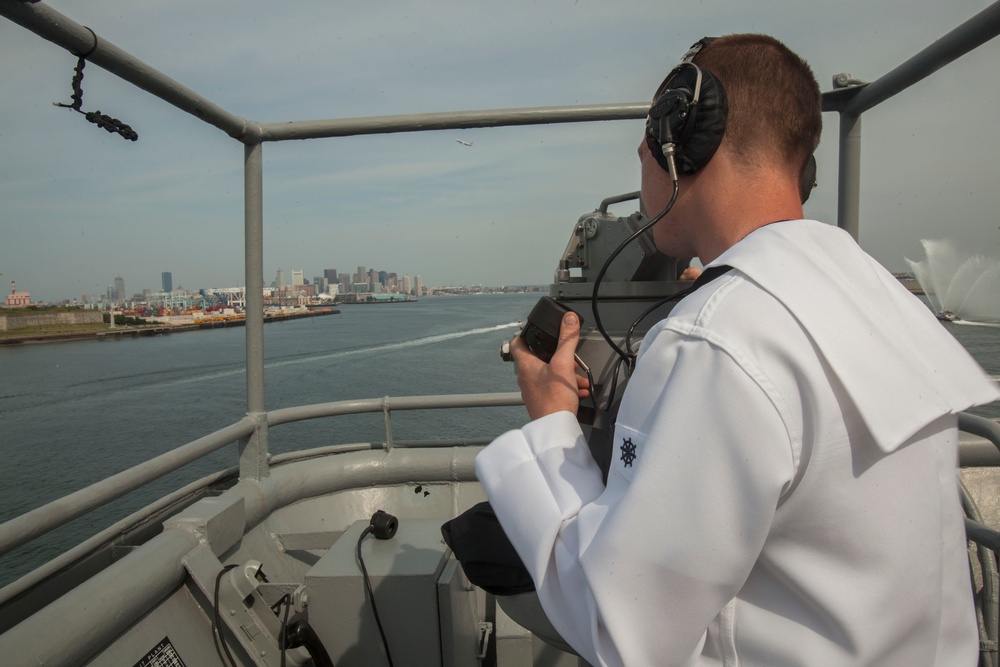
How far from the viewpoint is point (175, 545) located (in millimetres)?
2146

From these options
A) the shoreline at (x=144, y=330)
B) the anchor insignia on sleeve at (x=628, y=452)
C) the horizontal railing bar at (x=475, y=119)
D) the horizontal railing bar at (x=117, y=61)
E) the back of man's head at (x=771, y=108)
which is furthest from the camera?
the shoreline at (x=144, y=330)

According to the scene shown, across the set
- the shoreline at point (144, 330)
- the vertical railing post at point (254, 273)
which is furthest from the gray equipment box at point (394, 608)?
the shoreline at point (144, 330)

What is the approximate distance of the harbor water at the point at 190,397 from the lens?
12539 mm

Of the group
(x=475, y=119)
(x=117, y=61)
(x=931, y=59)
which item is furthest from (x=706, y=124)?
(x=475, y=119)

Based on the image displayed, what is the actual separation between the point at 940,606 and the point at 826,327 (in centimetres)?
46

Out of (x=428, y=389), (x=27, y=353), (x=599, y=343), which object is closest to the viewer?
(x=599, y=343)

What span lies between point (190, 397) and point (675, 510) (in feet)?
85.1

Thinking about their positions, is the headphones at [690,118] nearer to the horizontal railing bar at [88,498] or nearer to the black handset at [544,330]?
the black handset at [544,330]

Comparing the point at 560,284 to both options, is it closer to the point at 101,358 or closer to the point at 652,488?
the point at 652,488

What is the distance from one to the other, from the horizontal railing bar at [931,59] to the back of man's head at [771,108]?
1.12m

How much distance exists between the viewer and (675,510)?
741 mm

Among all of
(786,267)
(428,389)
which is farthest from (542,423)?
(428,389)

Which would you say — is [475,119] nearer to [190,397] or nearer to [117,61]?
[117,61]

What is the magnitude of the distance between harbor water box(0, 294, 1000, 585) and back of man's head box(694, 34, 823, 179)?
7559 millimetres
